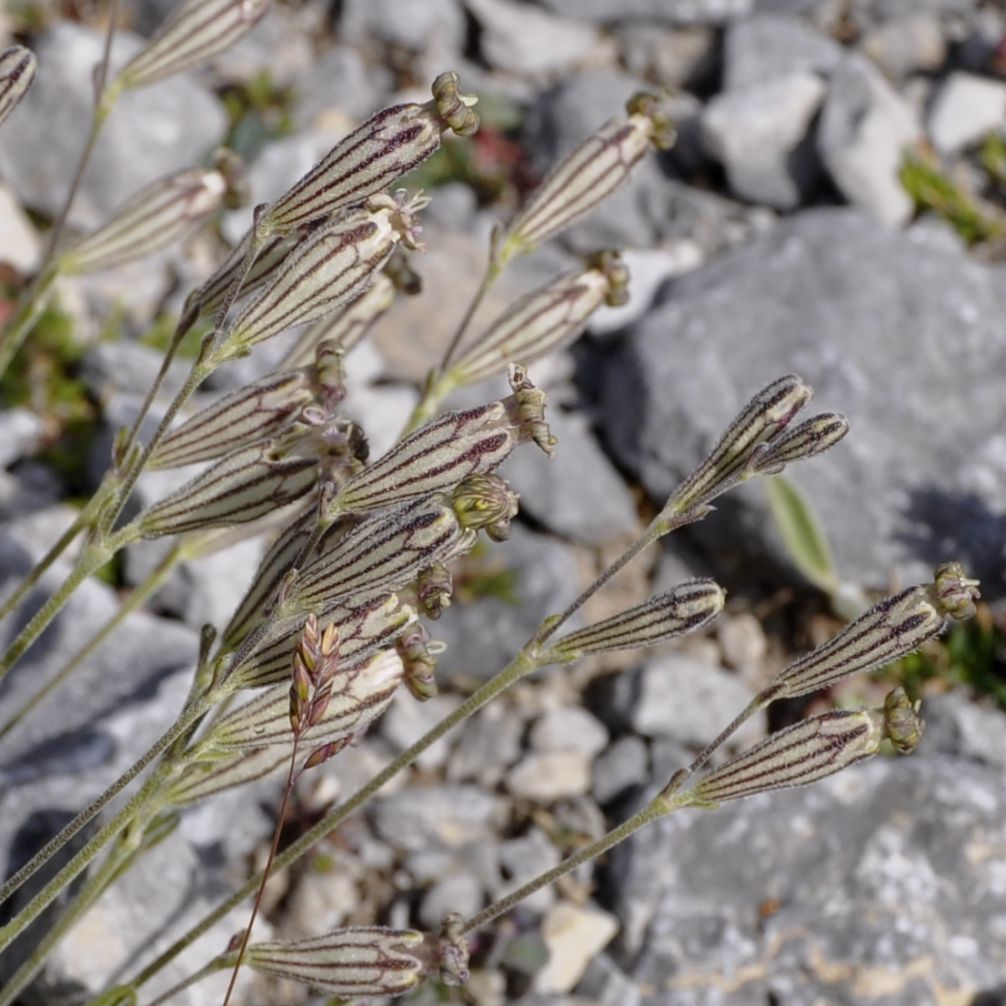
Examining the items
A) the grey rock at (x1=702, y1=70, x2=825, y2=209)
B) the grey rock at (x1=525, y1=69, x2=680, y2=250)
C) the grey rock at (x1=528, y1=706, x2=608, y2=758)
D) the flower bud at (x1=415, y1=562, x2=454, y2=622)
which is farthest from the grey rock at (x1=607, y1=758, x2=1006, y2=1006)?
the grey rock at (x1=702, y1=70, x2=825, y2=209)

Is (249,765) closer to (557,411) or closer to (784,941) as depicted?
(784,941)

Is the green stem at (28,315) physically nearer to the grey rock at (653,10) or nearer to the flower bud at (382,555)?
the flower bud at (382,555)

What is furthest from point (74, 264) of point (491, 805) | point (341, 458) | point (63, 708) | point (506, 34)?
point (506, 34)

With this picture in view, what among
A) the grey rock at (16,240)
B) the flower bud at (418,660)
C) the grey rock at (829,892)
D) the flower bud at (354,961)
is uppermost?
the grey rock at (16,240)

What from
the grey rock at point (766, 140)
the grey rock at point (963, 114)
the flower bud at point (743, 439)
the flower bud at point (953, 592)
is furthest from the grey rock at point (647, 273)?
the flower bud at point (953, 592)

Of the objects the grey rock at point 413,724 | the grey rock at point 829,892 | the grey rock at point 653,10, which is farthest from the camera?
the grey rock at point 653,10
